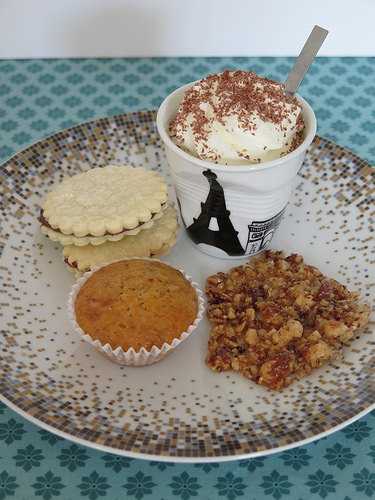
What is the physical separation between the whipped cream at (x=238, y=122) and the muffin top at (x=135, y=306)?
25 centimetres

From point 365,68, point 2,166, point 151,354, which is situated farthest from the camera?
point 365,68

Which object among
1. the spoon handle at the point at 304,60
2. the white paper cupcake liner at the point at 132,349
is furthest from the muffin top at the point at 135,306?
the spoon handle at the point at 304,60

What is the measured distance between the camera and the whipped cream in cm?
122

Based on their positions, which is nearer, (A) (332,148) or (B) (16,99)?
(A) (332,148)

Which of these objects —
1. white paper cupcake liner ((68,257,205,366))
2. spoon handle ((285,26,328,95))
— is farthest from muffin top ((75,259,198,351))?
spoon handle ((285,26,328,95))

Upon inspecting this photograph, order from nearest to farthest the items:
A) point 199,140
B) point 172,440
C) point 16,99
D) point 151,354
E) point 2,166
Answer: point 172,440 → point 151,354 → point 199,140 → point 2,166 → point 16,99

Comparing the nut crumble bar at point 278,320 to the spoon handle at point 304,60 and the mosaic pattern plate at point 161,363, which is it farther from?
the spoon handle at point 304,60

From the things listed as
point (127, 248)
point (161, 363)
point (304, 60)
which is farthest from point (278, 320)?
point (304, 60)

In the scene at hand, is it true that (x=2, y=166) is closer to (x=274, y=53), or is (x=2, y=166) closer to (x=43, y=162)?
(x=43, y=162)

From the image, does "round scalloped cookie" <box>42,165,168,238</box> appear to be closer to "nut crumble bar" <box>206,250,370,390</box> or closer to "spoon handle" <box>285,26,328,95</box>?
"nut crumble bar" <box>206,250,370,390</box>

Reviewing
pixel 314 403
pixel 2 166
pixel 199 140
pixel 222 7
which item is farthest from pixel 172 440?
pixel 222 7

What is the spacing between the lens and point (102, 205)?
1.32 metres

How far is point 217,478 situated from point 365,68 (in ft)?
4.89

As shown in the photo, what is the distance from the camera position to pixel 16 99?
1.94 metres
